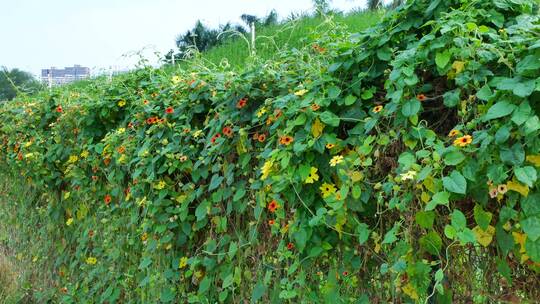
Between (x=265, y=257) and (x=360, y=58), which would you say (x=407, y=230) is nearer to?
(x=360, y=58)

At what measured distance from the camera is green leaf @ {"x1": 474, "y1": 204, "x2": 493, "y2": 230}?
1.62 meters

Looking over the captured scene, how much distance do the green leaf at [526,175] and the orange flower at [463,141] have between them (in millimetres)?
146

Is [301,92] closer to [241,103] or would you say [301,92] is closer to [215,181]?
[241,103]

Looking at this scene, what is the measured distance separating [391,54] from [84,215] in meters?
2.37

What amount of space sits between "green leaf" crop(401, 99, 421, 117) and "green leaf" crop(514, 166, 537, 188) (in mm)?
365

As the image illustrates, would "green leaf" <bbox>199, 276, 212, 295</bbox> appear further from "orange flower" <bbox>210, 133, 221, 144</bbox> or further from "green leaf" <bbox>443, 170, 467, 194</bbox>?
"green leaf" <bbox>443, 170, 467, 194</bbox>

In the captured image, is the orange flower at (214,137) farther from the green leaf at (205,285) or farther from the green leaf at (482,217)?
the green leaf at (482,217)

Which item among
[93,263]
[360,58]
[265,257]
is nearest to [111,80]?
[93,263]

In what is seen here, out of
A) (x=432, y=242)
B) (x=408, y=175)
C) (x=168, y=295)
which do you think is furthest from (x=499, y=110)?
(x=168, y=295)

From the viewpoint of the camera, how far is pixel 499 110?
1.53 m

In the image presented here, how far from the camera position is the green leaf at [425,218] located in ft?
5.61

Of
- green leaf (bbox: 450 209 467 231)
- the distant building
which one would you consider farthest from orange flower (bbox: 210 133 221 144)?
the distant building

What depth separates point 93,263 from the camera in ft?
11.7

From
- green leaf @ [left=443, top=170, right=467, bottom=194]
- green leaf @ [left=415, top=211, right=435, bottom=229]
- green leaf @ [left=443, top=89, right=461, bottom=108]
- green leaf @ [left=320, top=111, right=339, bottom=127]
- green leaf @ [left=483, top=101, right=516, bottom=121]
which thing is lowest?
green leaf @ [left=415, top=211, right=435, bottom=229]
